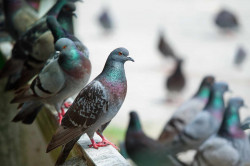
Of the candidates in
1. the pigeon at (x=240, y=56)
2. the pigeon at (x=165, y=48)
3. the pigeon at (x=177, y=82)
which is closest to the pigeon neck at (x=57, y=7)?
the pigeon at (x=177, y=82)

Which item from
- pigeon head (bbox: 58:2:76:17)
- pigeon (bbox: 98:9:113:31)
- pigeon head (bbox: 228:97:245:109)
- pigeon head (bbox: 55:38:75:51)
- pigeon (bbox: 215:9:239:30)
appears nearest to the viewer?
pigeon head (bbox: 55:38:75:51)

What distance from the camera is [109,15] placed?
57.5ft

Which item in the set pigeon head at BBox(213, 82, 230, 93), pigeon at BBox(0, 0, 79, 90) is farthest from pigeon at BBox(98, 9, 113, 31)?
pigeon at BBox(0, 0, 79, 90)

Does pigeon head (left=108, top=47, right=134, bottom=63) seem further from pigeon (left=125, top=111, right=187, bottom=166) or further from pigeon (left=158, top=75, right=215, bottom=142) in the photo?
pigeon (left=158, top=75, right=215, bottom=142)

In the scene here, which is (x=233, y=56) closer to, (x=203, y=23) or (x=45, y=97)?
(x=203, y=23)

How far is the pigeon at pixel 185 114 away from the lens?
635 cm

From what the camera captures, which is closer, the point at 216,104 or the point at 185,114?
the point at 216,104

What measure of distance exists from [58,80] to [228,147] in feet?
7.33

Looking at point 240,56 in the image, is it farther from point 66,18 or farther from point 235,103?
point 66,18

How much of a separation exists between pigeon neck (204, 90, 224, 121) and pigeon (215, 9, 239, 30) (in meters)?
10.5

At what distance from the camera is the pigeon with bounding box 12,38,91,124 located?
129 inches

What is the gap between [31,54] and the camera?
448 centimetres

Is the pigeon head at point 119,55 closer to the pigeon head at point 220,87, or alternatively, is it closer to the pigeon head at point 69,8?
the pigeon head at point 69,8

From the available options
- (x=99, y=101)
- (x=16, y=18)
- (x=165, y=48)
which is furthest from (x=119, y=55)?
(x=165, y=48)
